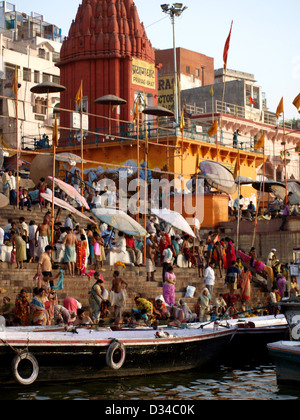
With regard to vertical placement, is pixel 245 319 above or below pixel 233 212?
below

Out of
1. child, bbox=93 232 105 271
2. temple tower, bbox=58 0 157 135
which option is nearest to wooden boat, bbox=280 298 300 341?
child, bbox=93 232 105 271

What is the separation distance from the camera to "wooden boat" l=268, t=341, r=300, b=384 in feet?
45.8

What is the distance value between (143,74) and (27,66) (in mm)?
15053

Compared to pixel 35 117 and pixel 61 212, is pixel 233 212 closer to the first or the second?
pixel 61 212

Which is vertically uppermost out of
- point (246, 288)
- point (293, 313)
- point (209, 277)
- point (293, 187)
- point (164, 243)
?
point (293, 187)

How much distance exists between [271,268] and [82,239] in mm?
6730

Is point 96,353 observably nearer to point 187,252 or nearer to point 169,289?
point 169,289

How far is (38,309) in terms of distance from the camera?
599 inches

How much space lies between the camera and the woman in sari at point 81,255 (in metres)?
19.2

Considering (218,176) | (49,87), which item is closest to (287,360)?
(218,176)

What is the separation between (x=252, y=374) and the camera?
15.9 m

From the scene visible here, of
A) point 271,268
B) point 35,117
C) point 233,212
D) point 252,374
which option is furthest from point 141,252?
point 35,117

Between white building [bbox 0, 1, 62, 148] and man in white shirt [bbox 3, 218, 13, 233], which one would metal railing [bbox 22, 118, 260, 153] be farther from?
man in white shirt [bbox 3, 218, 13, 233]

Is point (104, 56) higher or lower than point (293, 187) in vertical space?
higher
